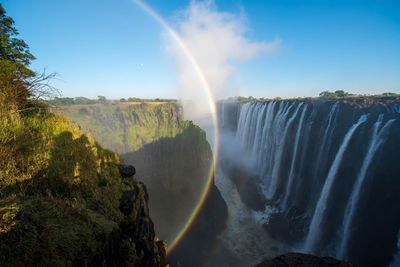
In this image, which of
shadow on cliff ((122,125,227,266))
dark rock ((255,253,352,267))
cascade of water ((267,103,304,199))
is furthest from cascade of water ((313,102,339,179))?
dark rock ((255,253,352,267))

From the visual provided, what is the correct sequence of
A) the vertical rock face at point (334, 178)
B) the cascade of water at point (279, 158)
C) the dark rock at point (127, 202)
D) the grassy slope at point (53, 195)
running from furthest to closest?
the cascade of water at point (279, 158) < the vertical rock face at point (334, 178) < the dark rock at point (127, 202) < the grassy slope at point (53, 195)

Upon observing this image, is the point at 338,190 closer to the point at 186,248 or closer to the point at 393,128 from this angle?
the point at 393,128

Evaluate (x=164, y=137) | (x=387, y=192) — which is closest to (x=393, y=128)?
(x=387, y=192)

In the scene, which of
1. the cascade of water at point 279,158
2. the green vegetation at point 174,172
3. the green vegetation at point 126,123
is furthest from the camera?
the green vegetation at point 126,123

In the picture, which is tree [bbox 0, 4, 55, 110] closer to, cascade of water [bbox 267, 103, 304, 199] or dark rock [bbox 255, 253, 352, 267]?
dark rock [bbox 255, 253, 352, 267]

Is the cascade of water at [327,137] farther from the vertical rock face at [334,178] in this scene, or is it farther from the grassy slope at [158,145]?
the grassy slope at [158,145]

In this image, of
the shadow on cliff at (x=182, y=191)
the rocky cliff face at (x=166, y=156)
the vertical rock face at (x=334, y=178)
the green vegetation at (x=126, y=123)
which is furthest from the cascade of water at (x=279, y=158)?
the green vegetation at (x=126, y=123)

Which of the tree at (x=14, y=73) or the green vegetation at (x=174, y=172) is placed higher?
the tree at (x=14, y=73)

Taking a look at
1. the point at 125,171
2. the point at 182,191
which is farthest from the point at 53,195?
the point at 182,191
